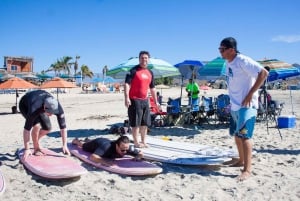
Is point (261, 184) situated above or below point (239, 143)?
below

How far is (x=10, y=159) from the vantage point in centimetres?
527

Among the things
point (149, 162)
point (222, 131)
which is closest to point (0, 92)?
point (222, 131)

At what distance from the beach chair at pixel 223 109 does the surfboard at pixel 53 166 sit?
5791 millimetres

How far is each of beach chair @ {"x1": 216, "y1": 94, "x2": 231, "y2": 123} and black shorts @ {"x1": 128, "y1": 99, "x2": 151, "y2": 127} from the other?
425 centimetres

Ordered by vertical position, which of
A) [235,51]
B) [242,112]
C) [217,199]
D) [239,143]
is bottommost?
[217,199]

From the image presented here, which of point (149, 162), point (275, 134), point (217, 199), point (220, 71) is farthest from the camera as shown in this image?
point (220, 71)

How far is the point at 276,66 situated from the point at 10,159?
273 inches

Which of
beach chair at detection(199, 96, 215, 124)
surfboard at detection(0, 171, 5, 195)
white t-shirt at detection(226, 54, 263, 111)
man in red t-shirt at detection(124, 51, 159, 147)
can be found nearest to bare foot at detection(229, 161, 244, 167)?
white t-shirt at detection(226, 54, 263, 111)

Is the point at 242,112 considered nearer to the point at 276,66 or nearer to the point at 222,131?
the point at 222,131

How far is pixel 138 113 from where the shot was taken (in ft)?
19.4

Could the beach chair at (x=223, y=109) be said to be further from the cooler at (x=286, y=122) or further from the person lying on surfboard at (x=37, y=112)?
the person lying on surfboard at (x=37, y=112)

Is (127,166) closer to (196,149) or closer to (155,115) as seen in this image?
(196,149)

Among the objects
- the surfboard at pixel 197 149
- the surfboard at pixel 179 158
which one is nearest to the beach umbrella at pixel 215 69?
the surfboard at pixel 197 149

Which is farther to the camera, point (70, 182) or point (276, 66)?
point (276, 66)
